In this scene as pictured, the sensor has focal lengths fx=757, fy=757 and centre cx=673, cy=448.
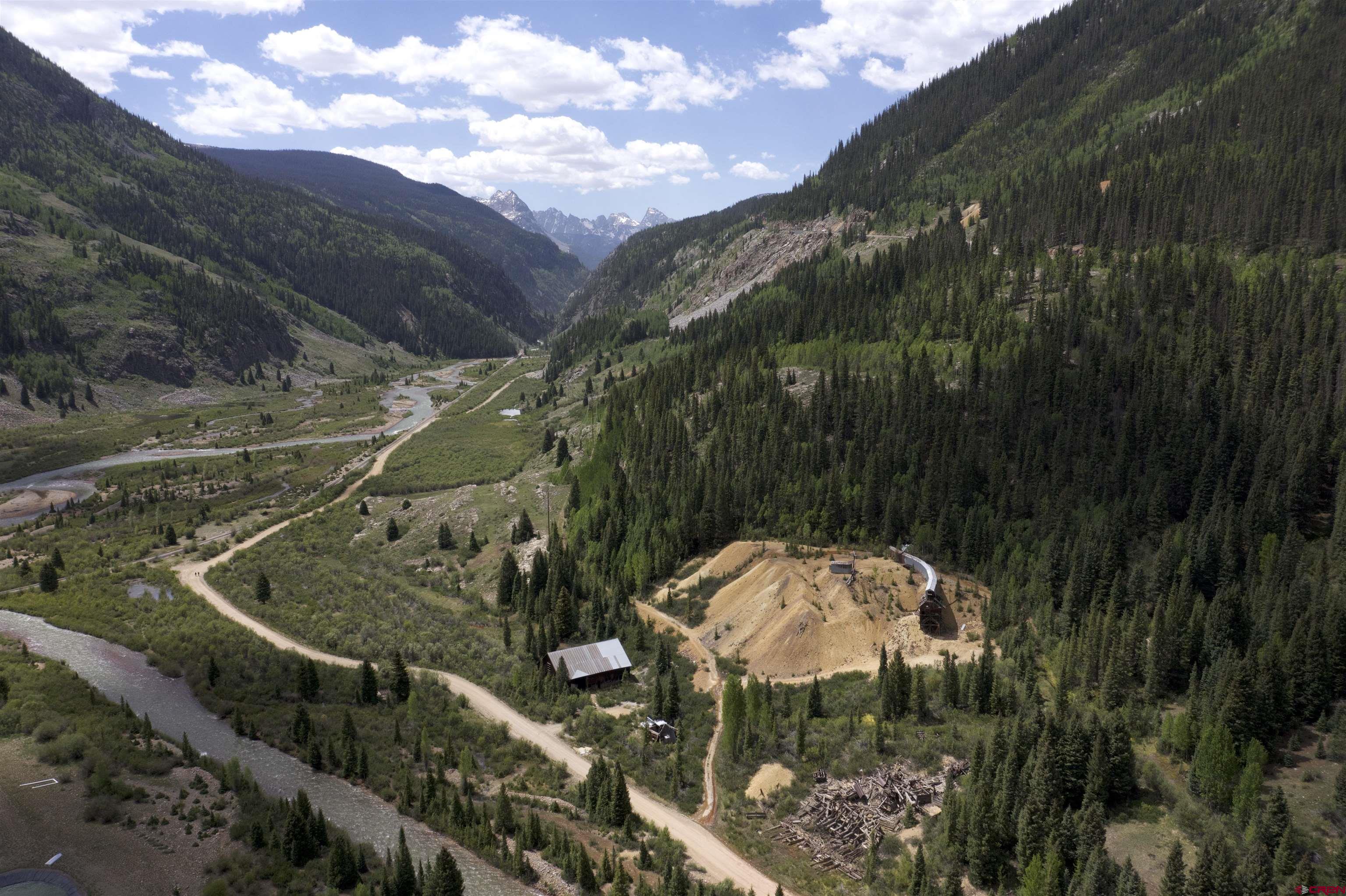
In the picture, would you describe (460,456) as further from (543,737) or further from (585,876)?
(585,876)

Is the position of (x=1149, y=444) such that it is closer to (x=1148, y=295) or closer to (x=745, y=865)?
(x=1148, y=295)

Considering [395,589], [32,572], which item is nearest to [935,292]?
[395,589]

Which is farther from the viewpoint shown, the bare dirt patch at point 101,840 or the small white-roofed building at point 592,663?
the small white-roofed building at point 592,663

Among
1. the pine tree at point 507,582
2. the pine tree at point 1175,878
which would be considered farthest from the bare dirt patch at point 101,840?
the pine tree at point 1175,878

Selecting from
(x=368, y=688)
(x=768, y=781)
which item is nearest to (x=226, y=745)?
(x=368, y=688)

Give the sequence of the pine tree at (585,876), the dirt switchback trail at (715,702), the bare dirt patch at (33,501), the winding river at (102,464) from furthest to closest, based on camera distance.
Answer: the winding river at (102,464)
the bare dirt patch at (33,501)
the dirt switchback trail at (715,702)
the pine tree at (585,876)

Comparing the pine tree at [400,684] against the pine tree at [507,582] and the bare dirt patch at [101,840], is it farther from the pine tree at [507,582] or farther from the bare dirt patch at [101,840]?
the pine tree at [507,582]
